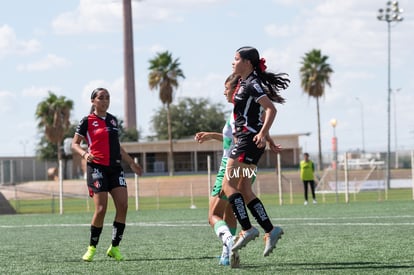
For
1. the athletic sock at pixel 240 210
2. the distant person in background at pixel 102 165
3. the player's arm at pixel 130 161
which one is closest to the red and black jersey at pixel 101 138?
the distant person in background at pixel 102 165

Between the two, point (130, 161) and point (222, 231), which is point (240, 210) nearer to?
point (222, 231)

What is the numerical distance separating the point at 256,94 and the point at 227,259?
67.2 inches

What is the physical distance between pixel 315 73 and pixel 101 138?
6505cm

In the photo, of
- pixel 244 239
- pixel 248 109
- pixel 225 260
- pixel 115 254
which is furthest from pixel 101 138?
pixel 244 239

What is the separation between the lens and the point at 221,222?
9008mm

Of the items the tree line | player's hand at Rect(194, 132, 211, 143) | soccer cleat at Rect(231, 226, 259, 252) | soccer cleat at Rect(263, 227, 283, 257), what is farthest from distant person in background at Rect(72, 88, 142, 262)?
the tree line

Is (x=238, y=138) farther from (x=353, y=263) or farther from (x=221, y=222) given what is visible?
(x=353, y=263)

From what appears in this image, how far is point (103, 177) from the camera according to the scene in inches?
391

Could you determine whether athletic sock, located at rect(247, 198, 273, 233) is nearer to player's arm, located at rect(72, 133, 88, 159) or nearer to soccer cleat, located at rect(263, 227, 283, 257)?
soccer cleat, located at rect(263, 227, 283, 257)

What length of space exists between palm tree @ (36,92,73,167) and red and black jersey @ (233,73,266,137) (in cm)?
7255

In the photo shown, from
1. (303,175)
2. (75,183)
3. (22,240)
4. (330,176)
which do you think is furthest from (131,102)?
(22,240)

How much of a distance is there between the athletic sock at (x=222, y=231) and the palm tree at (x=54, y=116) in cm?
7221

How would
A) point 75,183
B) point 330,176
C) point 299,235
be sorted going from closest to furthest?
point 299,235 < point 330,176 < point 75,183

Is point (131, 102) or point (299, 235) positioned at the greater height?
point (131, 102)
